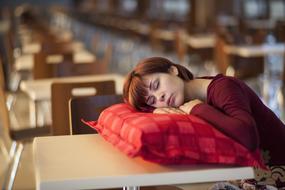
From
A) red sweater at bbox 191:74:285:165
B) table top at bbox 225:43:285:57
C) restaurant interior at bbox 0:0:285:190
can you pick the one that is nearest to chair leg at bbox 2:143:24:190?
restaurant interior at bbox 0:0:285:190

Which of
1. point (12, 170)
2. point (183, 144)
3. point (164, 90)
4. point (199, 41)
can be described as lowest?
point (12, 170)

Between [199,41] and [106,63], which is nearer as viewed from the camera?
[106,63]

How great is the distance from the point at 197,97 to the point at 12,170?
6.91 feet

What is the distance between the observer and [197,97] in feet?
7.33

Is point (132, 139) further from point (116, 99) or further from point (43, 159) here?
point (116, 99)

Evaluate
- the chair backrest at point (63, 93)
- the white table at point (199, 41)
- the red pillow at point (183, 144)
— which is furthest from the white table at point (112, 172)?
the white table at point (199, 41)

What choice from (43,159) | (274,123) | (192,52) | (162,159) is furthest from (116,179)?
(192,52)

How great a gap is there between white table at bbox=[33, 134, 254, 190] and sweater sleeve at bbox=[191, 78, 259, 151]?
3.9 inches

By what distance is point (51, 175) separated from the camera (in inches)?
73.5

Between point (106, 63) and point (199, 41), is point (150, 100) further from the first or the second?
point (199, 41)

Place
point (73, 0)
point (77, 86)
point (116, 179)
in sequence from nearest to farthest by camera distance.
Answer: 1. point (116, 179)
2. point (77, 86)
3. point (73, 0)

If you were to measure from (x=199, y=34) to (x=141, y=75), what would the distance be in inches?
276

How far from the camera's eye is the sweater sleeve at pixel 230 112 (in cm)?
192

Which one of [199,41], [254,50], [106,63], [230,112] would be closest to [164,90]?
[230,112]
